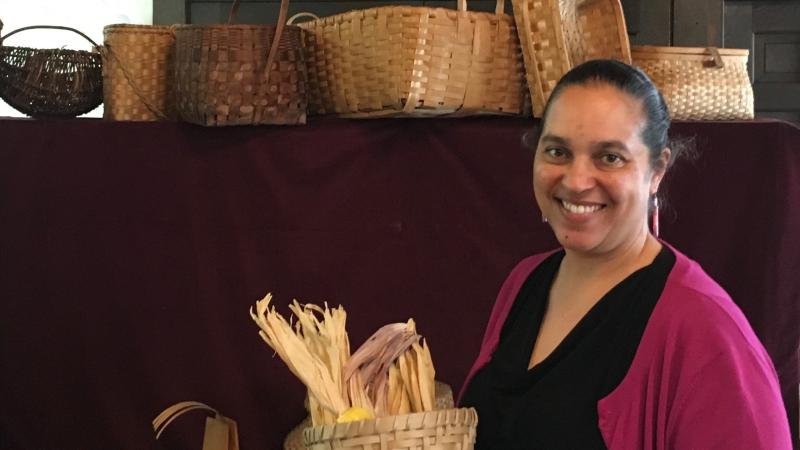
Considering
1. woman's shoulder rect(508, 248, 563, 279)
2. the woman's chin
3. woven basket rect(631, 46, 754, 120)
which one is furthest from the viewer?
woven basket rect(631, 46, 754, 120)

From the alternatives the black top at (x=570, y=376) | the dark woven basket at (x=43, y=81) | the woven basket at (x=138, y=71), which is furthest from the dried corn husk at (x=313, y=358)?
the dark woven basket at (x=43, y=81)

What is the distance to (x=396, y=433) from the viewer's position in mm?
1253

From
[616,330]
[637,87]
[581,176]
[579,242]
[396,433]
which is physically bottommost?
[396,433]

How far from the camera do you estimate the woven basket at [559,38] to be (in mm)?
2150

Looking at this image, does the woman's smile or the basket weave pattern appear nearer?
Answer: the woman's smile

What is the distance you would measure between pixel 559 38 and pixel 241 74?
0.70 meters

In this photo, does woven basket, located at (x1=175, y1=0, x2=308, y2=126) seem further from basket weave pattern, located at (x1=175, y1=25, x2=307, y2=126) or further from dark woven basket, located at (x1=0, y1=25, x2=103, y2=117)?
dark woven basket, located at (x1=0, y1=25, x2=103, y2=117)

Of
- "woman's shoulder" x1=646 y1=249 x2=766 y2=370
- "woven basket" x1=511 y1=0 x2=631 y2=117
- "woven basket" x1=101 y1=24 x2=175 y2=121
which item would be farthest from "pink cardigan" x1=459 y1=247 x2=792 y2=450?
"woven basket" x1=101 y1=24 x2=175 y2=121

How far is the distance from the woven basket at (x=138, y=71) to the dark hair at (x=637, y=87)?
132 centimetres

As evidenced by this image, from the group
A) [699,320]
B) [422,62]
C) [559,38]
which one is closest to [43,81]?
[422,62]

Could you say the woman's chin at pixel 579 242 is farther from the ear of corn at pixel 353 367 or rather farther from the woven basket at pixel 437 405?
the woven basket at pixel 437 405

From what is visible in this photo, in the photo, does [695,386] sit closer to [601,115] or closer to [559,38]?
[601,115]

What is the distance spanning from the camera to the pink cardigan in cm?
117

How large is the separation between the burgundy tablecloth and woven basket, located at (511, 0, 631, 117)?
0.14 metres
